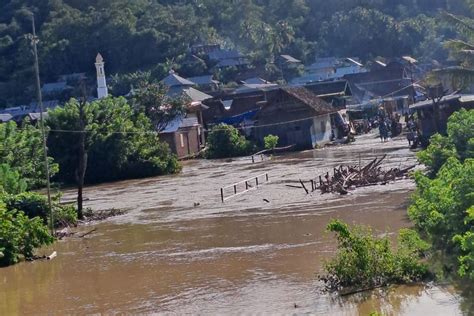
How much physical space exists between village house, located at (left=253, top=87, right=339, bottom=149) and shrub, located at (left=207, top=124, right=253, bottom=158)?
1918 mm

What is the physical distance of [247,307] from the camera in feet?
54.3

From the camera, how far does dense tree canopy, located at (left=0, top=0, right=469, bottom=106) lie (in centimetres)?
9006

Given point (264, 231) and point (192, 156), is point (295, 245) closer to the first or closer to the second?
point (264, 231)

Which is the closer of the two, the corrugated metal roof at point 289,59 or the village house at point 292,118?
the village house at point 292,118

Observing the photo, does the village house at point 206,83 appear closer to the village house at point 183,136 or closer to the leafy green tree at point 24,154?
the village house at point 183,136

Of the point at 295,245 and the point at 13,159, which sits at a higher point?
the point at 13,159

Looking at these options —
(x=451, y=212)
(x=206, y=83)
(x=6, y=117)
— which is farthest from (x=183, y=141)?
(x=451, y=212)

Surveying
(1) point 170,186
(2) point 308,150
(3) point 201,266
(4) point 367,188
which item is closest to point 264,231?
(3) point 201,266

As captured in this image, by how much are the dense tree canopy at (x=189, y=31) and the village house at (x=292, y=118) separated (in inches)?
1236

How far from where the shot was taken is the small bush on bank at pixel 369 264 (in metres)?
16.7

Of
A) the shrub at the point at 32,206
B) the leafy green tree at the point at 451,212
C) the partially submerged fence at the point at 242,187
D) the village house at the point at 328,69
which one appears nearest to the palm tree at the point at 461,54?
the partially submerged fence at the point at 242,187

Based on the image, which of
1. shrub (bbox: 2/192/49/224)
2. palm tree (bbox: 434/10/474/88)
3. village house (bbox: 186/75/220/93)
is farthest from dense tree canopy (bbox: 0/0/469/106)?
shrub (bbox: 2/192/49/224)

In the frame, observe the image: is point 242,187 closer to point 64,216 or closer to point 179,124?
point 64,216

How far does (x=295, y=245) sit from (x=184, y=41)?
73.1 meters
